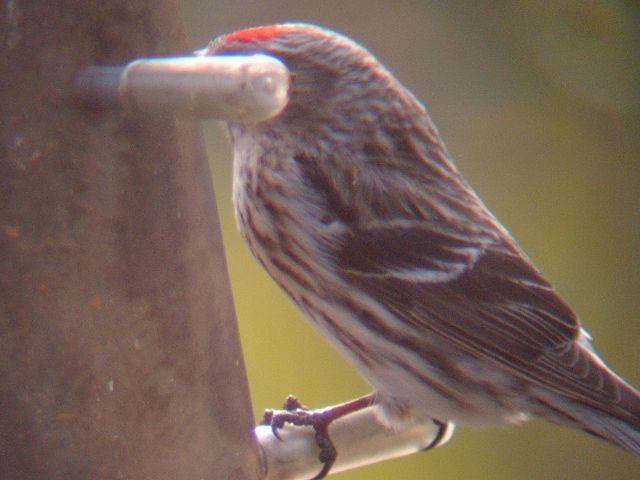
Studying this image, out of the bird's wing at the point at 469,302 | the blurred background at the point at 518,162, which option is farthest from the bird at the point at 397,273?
the blurred background at the point at 518,162

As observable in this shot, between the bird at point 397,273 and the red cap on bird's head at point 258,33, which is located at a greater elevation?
the red cap on bird's head at point 258,33

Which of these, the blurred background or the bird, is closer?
the bird

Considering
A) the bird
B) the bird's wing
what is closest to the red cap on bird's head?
the bird

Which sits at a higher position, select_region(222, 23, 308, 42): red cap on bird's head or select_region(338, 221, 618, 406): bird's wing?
select_region(222, 23, 308, 42): red cap on bird's head

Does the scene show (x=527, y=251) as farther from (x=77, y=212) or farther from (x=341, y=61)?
(x=77, y=212)

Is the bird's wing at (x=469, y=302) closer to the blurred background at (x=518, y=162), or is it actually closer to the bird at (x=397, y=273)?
the bird at (x=397, y=273)

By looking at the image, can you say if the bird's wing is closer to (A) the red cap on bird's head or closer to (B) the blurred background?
(A) the red cap on bird's head

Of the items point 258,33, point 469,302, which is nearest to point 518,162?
point 469,302

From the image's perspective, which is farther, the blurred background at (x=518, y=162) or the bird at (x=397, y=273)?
the blurred background at (x=518, y=162)
